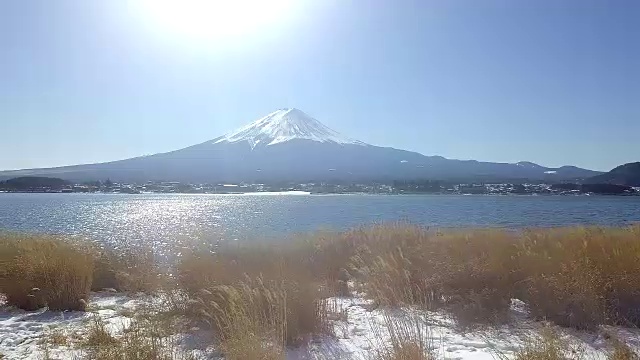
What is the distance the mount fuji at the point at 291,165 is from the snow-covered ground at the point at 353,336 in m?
134

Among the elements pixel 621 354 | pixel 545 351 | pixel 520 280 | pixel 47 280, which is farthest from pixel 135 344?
pixel 520 280

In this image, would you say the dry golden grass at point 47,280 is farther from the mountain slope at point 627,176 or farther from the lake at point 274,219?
the mountain slope at point 627,176

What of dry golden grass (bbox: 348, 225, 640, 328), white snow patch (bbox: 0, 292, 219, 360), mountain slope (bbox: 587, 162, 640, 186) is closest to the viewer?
white snow patch (bbox: 0, 292, 219, 360)

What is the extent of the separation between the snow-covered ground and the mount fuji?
134 meters

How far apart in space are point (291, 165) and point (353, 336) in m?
158

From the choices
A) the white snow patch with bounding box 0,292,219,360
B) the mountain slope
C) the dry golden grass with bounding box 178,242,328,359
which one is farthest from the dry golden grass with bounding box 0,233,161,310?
the mountain slope

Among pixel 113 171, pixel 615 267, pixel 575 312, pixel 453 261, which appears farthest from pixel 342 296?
pixel 113 171

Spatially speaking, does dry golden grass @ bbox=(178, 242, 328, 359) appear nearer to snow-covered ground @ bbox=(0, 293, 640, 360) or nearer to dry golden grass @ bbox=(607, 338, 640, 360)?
snow-covered ground @ bbox=(0, 293, 640, 360)

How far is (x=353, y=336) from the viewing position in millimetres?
5477

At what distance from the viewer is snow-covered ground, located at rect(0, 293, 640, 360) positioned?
4.88 meters

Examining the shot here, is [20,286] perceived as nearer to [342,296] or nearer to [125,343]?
[125,343]

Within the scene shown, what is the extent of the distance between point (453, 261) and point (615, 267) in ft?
Answer: 7.06

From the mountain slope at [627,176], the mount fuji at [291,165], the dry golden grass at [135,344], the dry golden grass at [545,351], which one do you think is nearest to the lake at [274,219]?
the dry golden grass at [135,344]

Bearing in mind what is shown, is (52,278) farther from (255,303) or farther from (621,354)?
(621,354)
